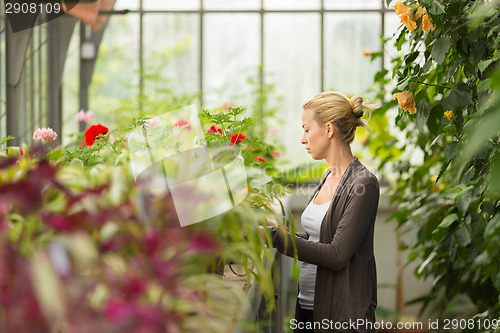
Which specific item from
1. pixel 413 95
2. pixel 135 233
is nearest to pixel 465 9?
pixel 413 95

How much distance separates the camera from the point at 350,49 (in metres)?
4.43

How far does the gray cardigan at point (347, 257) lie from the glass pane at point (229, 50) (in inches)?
110

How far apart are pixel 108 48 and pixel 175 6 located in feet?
2.11

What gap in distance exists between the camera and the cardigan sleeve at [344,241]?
5.23 ft

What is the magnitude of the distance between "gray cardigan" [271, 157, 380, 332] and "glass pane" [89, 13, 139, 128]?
2948 millimetres

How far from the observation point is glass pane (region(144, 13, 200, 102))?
4391mm

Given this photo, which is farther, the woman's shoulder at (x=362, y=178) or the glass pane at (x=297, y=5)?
the glass pane at (x=297, y=5)

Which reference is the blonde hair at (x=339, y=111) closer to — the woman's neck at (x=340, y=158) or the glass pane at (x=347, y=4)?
the woman's neck at (x=340, y=158)

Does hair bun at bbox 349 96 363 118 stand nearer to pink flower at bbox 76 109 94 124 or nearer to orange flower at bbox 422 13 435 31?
orange flower at bbox 422 13 435 31

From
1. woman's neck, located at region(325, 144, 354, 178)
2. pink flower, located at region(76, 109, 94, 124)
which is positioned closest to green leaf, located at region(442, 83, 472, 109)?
woman's neck, located at region(325, 144, 354, 178)

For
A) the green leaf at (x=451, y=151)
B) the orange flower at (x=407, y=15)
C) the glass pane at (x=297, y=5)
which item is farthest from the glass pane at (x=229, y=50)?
the green leaf at (x=451, y=151)

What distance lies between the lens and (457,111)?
4.65 feet

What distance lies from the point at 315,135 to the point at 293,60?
2.74 m

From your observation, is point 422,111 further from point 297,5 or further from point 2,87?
point 297,5
